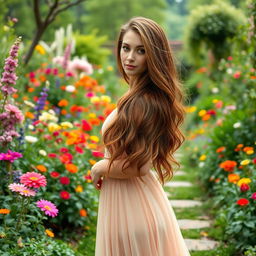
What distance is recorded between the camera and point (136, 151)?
1967 millimetres

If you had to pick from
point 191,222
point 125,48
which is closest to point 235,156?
point 191,222

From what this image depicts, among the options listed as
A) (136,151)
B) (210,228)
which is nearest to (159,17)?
(210,228)

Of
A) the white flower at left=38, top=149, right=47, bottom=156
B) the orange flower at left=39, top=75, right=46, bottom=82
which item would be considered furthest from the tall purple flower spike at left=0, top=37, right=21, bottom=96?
the orange flower at left=39, top=75, right=46, bottom=82

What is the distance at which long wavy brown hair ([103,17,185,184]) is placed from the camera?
6.47ft

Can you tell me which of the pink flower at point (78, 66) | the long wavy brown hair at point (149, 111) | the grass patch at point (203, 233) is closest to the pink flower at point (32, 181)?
the long wavy brown hair at point (149, 111)

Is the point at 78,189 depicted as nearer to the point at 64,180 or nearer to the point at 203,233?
the point at 64,180

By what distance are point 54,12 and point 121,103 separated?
3.82m

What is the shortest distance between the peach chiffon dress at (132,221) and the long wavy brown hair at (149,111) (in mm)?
129

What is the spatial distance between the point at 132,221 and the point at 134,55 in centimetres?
79

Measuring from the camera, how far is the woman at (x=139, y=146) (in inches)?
78.2

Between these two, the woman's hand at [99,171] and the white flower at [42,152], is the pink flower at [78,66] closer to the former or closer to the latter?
the white flower at [42,152]

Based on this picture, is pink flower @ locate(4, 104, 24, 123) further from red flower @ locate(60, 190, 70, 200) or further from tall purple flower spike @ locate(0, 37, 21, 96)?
red flower @ locate(60, 190, 70, 200)

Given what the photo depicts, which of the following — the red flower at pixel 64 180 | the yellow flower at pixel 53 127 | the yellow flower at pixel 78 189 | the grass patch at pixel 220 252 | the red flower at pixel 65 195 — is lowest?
the grass patch at pixel 220 252

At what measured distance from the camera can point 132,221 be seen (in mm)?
2055
